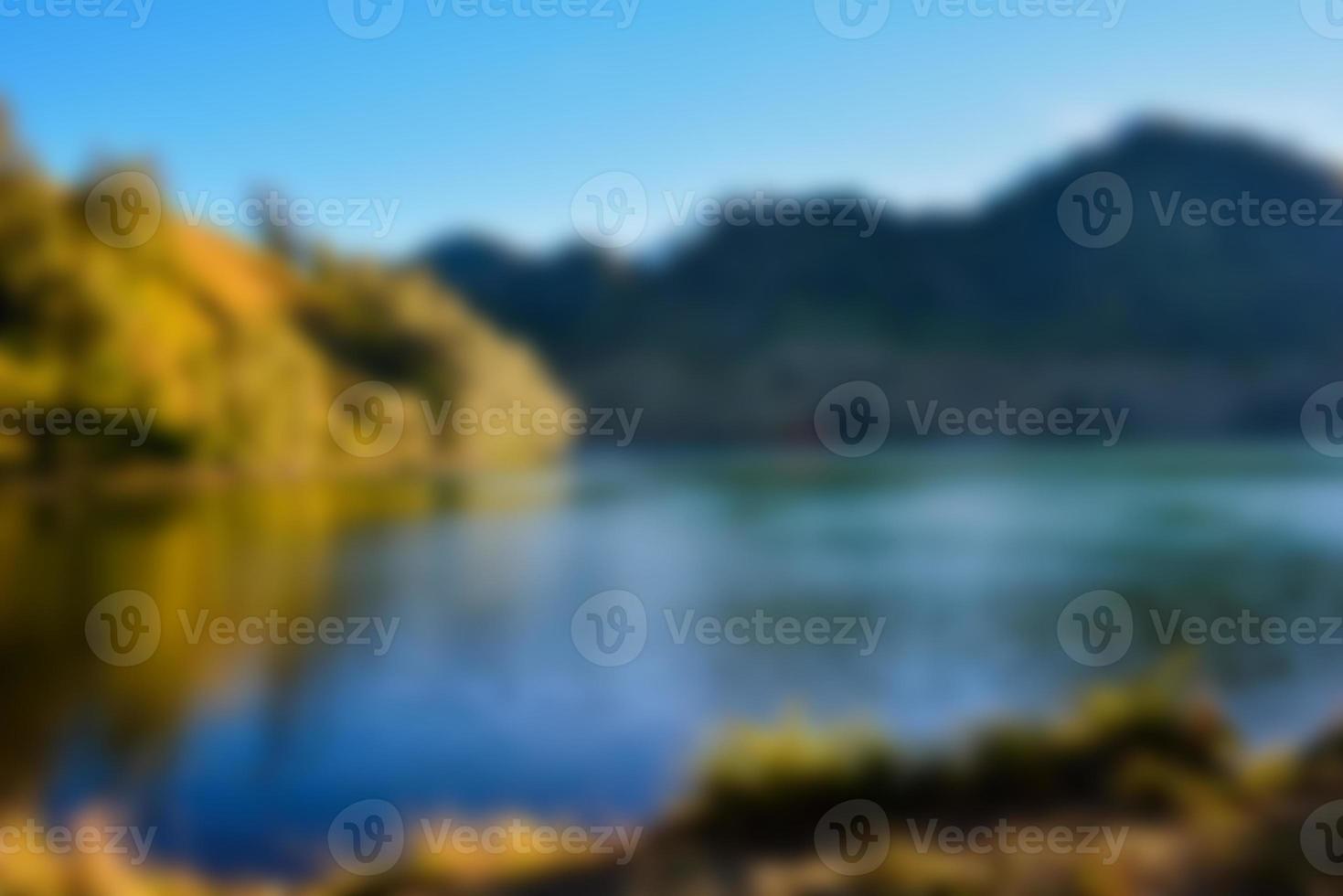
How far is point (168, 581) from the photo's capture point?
2084 millimetres

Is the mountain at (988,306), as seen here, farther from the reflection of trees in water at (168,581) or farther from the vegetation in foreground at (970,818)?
the vegetation in foreground at (970,818)

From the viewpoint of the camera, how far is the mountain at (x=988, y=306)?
2188 mm

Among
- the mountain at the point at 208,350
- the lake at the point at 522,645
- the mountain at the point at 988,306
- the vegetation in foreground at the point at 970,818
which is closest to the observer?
the vegetation in foreground at the point at 970,818

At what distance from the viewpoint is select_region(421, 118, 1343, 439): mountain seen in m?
2.19

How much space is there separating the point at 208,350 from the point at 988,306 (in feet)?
7.28

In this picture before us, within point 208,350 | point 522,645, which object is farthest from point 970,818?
point 208,350

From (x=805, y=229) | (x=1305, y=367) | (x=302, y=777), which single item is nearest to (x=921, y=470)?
(x=805, y=229)

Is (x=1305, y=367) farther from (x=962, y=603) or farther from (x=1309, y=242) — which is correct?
(x=962, y=603)

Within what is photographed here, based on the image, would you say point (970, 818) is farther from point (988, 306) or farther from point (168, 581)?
point (168, 581)

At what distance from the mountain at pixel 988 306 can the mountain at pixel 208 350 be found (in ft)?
0.60

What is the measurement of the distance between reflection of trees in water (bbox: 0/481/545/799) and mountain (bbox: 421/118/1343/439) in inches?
23.1

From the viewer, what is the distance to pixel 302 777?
1835 millimetres

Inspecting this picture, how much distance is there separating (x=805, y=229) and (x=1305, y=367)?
160 cm

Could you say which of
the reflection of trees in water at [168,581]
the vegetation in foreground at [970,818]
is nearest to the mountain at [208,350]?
the reflection of trees in water at [168,581]
